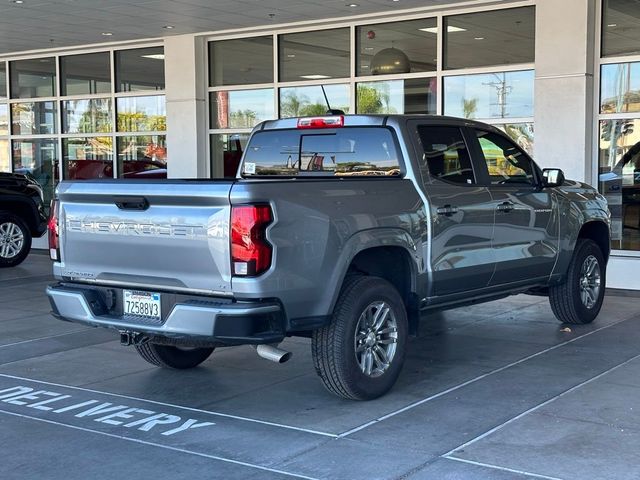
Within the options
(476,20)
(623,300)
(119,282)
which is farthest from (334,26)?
(119,282)

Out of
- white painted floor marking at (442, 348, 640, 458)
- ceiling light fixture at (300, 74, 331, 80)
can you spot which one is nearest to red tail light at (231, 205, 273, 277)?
white painted floor marking at (442, 348, 640, 458)

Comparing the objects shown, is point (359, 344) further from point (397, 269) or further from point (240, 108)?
point (240, 108)

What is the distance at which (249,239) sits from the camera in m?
5.07

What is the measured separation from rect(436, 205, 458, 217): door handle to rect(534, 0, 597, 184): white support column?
5329mm

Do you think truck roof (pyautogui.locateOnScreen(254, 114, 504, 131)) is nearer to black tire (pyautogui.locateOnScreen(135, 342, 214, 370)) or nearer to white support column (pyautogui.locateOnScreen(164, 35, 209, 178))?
black tire (pyautogui.locateOnScreen(135, 342, 214, 370))

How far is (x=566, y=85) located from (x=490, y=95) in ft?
4.61

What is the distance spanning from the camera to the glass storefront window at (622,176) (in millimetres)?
11422

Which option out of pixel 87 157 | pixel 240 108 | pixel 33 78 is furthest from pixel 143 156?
pixel 33 78

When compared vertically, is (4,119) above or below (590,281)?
above

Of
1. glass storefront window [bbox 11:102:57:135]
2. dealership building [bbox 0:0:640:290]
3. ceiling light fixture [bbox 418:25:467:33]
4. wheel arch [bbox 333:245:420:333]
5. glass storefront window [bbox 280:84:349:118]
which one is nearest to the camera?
wheel arch [bbox 333:245:420:333]

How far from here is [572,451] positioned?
488cm

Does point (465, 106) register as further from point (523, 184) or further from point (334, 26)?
point (523, 184)

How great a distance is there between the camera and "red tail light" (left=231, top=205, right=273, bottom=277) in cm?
505

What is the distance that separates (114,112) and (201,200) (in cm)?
1200
